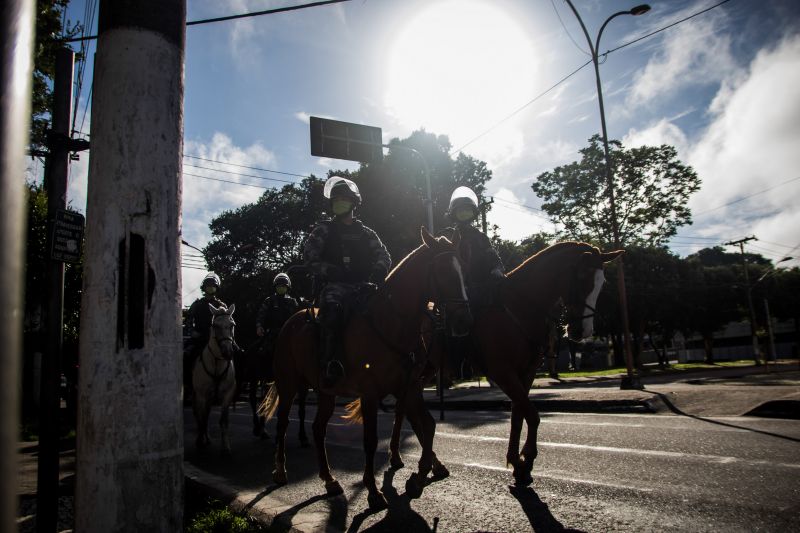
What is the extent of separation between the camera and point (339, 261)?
600 centimetres

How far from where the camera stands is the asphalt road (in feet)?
13.0

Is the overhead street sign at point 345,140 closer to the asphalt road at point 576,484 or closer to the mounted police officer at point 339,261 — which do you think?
the mounted police officer at point 339,261

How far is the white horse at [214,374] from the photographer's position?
30.1 ft

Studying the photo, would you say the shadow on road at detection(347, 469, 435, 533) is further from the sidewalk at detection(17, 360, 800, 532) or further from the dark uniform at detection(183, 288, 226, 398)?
the dark uniform at detection(183, 288, 226, 398)

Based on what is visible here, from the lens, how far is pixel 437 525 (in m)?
4.10

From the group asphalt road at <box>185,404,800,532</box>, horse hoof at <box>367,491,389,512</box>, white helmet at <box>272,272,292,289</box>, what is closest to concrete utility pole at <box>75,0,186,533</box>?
asphalt road at <box>185,404,800,532</box>

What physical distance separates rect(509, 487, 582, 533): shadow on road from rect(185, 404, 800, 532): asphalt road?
15mm

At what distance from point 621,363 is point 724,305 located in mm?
Result: 10916

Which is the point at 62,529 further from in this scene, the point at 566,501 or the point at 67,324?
the point at 67,324

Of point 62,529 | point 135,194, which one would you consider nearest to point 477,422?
point 62,529

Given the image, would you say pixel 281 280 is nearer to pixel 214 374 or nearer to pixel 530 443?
pixel 214 374

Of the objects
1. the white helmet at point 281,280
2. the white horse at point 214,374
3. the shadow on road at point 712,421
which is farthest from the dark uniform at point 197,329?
the shadow on road at point 712,421

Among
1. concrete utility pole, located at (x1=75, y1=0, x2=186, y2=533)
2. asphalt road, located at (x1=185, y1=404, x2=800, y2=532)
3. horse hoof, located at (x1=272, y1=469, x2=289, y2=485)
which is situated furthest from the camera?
horse hoof, located at (x1=272, y1=469, x2=289, y2=485)

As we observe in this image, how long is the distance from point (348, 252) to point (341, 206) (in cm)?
55
